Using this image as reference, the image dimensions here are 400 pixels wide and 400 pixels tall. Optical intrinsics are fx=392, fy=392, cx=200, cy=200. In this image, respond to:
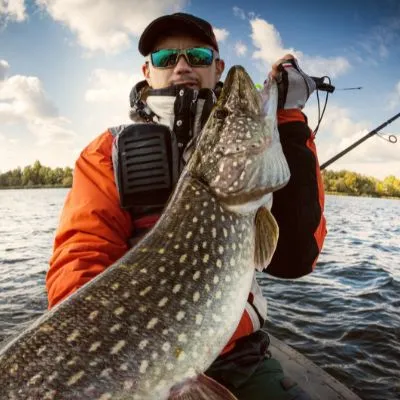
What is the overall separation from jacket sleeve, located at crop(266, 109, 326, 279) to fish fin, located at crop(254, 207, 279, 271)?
1.44 feet

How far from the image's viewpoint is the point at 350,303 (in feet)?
26.0

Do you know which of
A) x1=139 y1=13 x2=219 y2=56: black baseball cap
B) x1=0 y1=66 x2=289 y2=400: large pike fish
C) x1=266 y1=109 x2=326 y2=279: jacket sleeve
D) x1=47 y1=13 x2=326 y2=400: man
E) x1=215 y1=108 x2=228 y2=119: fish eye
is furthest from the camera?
x1=139 y1=13 x2=219 y2=56: black baseball cap

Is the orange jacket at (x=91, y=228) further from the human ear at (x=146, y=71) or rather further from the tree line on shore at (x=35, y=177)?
the tree line on shore at (x=35, y=177)

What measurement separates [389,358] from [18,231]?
17.6m

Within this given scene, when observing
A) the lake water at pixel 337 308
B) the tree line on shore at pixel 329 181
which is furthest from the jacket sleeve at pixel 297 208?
the tree line on shore at pixel 329 181

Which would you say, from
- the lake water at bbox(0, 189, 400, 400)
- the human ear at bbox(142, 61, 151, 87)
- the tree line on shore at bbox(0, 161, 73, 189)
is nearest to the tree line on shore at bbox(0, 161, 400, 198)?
the tree line on shore at bbox(0, 161, 73, 189)

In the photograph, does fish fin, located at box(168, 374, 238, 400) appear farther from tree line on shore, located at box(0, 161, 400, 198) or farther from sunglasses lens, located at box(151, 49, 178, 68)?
tree line on shore, located at box(0, 161, 400, 198)

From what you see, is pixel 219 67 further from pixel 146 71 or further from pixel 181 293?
pixel 181 293

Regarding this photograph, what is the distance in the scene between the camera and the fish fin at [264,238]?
2164 mm

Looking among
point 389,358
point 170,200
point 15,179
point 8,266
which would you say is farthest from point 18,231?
point 15,179

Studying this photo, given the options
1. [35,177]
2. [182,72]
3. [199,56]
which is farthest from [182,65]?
[35,177]

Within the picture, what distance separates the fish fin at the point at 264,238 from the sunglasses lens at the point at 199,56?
4.44 feet

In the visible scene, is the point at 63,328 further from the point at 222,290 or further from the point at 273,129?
the point at 273,129

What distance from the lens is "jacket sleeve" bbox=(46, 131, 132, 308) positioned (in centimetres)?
218
